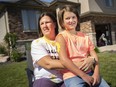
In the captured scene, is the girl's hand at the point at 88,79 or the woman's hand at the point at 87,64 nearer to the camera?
the girl's hand at the point at 88,79

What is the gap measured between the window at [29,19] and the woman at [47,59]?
18.2 m

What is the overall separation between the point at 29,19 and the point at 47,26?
61.0ft

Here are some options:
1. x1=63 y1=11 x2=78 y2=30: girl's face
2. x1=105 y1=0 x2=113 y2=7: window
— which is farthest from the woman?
x1=105 y1=0 x2=113 y2=7: window

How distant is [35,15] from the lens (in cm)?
2261

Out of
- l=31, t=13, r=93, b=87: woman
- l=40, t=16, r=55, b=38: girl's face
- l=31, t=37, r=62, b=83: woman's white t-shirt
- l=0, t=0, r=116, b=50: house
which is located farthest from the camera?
l=0, t=0, r=116, b=50: house

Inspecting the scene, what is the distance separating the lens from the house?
829 inches

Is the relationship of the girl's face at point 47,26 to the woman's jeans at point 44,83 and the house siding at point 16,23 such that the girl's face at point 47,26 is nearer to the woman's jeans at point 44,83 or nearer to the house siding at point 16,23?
the woman's jeans at point 44,83

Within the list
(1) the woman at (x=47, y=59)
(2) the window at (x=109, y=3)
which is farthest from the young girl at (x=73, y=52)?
(2) the window at (x=109, y=3)

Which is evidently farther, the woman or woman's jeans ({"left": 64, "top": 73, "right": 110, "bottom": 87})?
the woman

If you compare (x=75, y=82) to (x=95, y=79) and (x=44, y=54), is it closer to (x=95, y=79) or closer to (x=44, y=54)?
(x=95, y=79)

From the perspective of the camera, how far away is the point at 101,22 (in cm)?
2377

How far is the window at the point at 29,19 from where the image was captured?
2186 cm

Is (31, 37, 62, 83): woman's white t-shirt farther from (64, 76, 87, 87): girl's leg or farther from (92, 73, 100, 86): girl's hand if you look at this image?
(92, 73, 100, 86): girl's hand

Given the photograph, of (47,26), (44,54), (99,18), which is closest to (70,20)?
(47,26)
